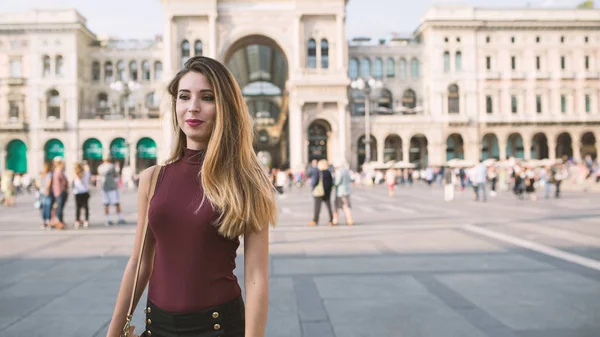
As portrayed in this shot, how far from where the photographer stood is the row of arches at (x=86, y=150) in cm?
5500

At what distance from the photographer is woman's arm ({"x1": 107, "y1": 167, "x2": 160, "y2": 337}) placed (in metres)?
2.01

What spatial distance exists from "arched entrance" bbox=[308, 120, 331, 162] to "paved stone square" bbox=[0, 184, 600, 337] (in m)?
42.1

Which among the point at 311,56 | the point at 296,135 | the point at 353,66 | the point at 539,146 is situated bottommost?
the point at 539,146

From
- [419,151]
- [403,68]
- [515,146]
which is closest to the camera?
[419,151]

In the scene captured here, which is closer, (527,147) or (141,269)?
(141,269)

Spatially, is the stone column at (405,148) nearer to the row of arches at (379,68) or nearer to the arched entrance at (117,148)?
the row of arches at (379,68)

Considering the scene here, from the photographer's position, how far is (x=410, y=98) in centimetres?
6219

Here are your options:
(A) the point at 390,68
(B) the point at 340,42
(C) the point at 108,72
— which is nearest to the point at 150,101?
(C) the point at 108,72

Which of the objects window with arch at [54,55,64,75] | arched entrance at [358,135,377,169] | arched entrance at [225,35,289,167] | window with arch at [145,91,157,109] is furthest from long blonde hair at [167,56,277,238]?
window with arch at [145,91,157,109]

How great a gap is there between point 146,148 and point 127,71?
37.2 ft

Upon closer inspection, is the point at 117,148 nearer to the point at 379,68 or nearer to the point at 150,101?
the point at 150,101

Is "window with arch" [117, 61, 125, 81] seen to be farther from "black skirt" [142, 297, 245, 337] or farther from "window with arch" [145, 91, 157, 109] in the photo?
"black skirt" [142, 297, 245, 337]

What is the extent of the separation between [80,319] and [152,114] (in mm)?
59612

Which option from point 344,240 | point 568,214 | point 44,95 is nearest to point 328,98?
point 44,95
